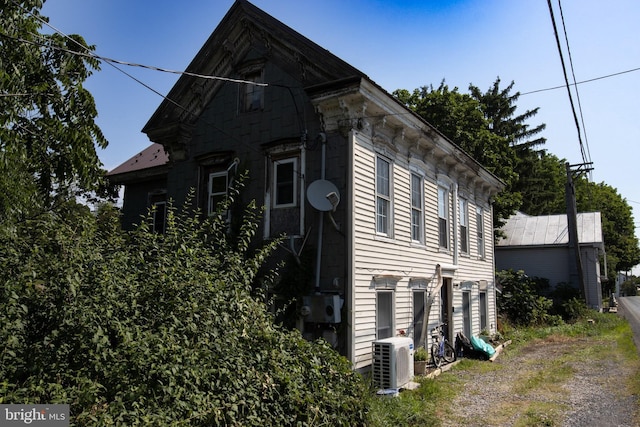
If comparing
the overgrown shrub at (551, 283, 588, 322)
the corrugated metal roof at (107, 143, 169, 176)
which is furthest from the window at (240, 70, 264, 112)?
the overgrown shrub at (551, 283, 588, 322)

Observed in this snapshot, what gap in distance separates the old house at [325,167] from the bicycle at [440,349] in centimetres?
39

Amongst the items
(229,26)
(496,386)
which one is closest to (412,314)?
(496,386)

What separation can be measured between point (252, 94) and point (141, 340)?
27.1 ft

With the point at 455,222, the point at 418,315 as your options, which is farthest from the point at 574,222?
the point at 418,315

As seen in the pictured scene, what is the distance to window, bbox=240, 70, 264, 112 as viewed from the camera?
11.8 metres

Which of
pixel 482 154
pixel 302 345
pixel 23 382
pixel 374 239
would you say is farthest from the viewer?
pixel 482 154

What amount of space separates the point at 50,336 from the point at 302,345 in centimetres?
336

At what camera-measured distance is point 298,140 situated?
10742 mm

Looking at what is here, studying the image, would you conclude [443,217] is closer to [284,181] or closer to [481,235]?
[481,235]

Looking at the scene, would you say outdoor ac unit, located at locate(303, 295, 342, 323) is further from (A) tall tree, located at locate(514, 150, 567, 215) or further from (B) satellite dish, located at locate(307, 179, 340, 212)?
(A) tall tree, located at locate(514, 150, 567, 215)

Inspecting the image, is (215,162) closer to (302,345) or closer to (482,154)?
(302,345)

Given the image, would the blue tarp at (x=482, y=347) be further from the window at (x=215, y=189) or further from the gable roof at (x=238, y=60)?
the gable roof at (x=238, y=60)

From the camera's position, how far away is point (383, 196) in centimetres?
1137

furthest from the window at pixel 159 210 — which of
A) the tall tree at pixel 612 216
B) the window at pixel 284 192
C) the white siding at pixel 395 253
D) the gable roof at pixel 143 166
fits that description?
the tall tree at pixel 612 216
